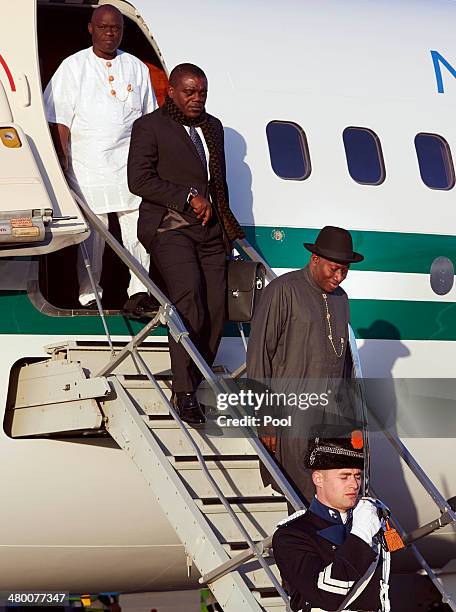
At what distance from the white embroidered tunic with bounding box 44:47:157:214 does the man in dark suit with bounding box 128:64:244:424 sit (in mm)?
404

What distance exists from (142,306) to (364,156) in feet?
7.49

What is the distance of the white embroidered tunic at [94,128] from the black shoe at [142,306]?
62 centimetres

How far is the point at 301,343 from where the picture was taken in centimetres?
789

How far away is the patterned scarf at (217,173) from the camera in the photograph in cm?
870

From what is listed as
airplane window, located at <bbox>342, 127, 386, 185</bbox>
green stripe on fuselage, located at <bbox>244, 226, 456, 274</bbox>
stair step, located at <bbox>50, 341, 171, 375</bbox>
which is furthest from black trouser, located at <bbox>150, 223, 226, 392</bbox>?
airplane window, located at <bbox>342, 127, 386, 185</bbox>

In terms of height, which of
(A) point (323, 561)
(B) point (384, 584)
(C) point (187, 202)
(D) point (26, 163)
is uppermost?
(D) point (26, 163)

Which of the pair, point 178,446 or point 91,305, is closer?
point 178,446

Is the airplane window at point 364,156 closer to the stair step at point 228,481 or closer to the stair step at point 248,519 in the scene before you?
the stair step at point 228,481

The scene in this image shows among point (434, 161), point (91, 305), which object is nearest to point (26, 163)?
point (91, 305)

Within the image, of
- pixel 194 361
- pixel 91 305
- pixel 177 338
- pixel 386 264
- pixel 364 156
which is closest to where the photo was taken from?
pixel 194 361

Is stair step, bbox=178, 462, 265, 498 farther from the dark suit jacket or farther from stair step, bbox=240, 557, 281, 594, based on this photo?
the dark suit jacket

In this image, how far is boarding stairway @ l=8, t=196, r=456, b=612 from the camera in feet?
24.0

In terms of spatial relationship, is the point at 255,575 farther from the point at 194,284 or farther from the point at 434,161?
the point at 434,161

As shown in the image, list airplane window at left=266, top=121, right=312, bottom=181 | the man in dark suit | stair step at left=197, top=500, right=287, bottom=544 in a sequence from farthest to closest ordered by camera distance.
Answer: airplane window at left=266, top=121, right=312, bottom=181, the man in dark suit, stair step at left=197, top=500, right=287, bottom=544
